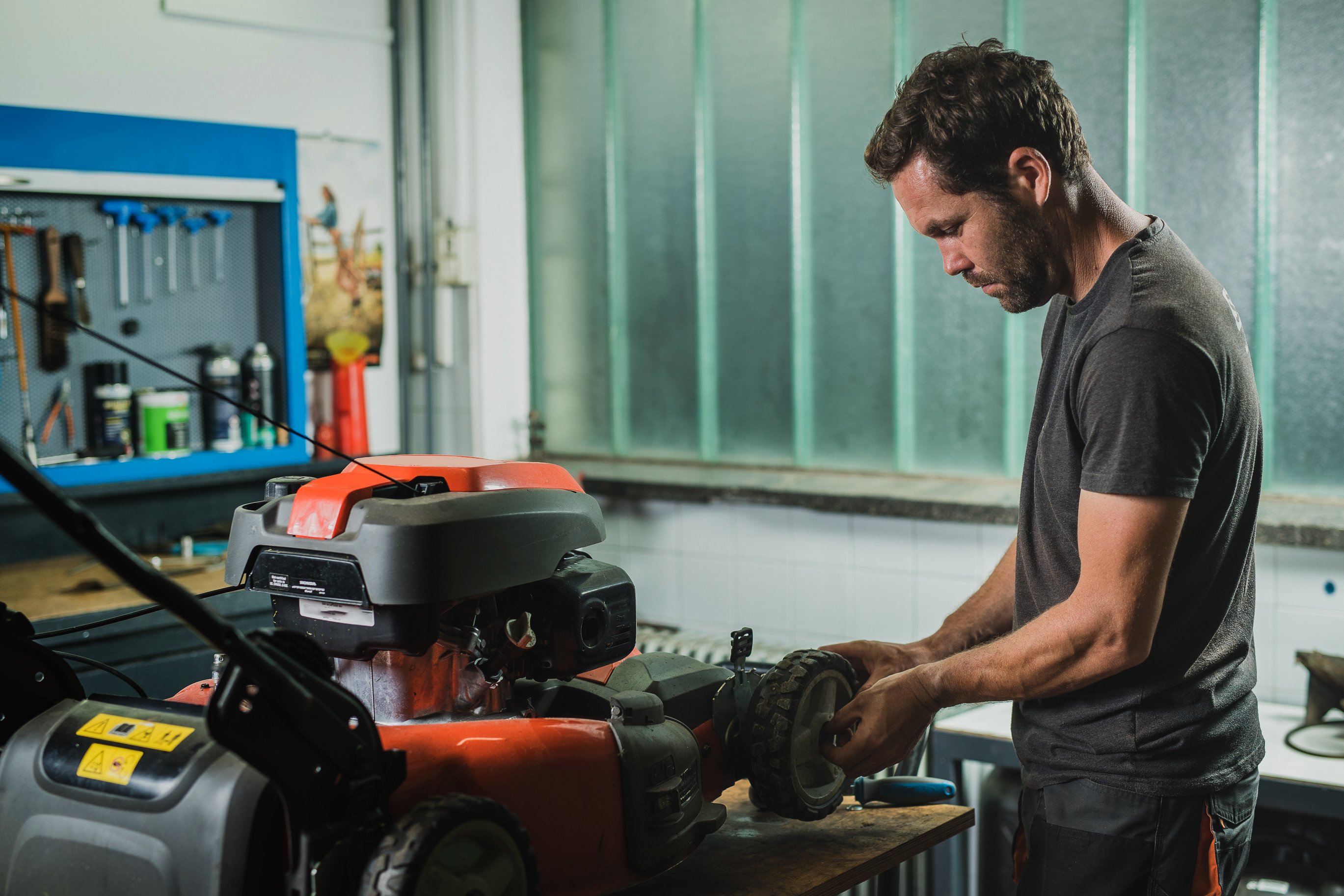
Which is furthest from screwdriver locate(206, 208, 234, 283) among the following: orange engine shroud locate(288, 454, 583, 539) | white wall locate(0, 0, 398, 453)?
orange engine shroud locate(288, 454, 583, 539)

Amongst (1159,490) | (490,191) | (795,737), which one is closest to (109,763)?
(795,737)

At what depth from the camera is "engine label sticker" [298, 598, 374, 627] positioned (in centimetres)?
118

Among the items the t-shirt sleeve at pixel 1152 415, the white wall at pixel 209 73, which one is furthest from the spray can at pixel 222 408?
the t-shirt sleeve at pixel 1152 415

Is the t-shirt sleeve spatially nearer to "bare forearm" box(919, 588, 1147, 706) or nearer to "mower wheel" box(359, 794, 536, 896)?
"bare forearm" box(919, 588, 1147, 706)

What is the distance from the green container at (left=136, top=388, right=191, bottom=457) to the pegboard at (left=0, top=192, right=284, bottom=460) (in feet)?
0.19

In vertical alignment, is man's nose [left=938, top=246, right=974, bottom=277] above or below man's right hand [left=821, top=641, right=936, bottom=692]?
above

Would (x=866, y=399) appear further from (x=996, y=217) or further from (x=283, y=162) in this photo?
(x=996, y=217)

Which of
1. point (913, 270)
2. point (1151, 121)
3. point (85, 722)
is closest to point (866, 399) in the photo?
point (913, 270)

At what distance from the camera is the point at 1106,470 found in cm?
128

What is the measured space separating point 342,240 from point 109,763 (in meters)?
2.98

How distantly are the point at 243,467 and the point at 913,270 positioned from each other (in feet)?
6.27

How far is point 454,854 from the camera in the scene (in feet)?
3.42

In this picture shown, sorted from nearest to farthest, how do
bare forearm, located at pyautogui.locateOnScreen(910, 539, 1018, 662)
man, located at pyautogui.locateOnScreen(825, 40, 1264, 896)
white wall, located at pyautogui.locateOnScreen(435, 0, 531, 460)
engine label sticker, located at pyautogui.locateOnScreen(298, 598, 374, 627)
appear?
1. engine label sticker, located at pyautogui.locateOnScreen(298, 598, 374, 627)
2. man, located at pyautogui.locateOnScreen(825, 40, 1264, 896)
3. bare forearm, located at pyautogui.locateOnScreen(910, 539, 1018, 662)
4. white wall, located at pyautogui.locateOnScreen(435, 0, 531, 460)

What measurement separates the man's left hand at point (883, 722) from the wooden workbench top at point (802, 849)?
0.09 m
